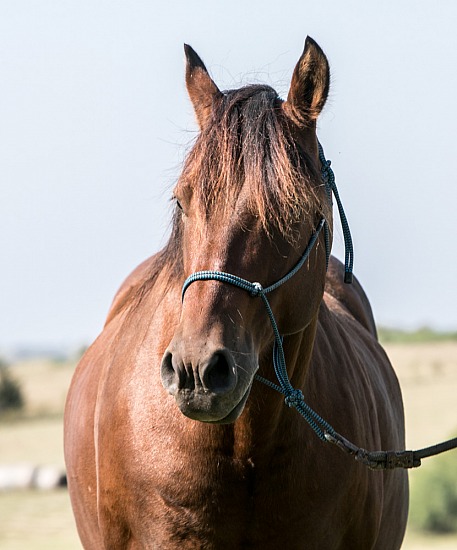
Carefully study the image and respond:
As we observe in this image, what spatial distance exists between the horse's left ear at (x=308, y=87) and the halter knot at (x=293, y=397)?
937mm

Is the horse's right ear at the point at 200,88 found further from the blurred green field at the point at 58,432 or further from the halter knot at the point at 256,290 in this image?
the blurred green field at the point at 58,432

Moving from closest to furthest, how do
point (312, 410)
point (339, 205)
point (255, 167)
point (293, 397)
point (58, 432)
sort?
point (255, 167) → point (293, 397) → point (312, 410) → point (339, 205) → point (58, 432)

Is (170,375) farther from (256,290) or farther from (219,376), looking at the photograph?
(256,290)

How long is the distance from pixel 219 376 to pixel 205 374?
0.06 m

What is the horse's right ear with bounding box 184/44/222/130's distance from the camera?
382cm

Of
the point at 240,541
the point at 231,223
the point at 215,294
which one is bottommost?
the point at 240,541

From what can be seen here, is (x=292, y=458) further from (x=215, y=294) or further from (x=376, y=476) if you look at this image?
(x=215, y=294)

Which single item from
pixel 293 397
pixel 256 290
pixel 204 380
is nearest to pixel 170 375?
pixel 204 380

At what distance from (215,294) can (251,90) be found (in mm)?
876

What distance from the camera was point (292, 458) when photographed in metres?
3.80

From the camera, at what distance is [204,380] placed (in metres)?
3.07

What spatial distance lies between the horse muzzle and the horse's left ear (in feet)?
3.27

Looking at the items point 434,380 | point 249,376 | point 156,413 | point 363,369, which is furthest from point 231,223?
point 434,380

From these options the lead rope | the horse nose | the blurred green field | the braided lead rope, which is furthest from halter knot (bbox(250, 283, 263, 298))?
the blurred green field
